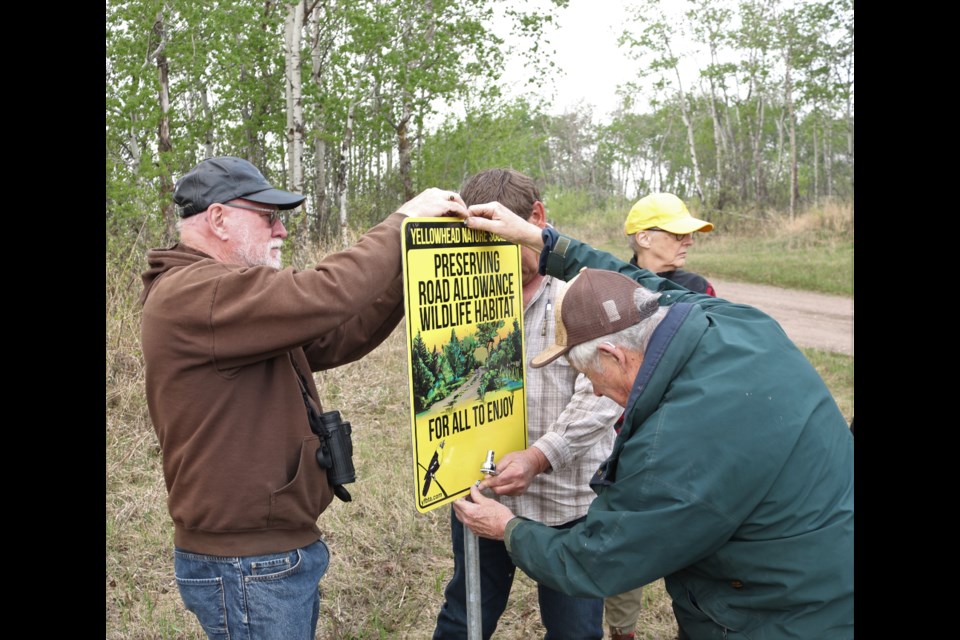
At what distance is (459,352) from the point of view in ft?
7.50

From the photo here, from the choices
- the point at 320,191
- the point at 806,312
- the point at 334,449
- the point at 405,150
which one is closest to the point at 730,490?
the point at 334,449

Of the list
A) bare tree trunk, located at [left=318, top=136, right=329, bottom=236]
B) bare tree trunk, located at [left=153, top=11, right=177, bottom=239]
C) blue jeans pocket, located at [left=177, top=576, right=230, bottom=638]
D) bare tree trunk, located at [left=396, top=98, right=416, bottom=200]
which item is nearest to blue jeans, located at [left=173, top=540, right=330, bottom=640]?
blue jeans pocket, located at [left=177, top=576, right=230, bottom=638]

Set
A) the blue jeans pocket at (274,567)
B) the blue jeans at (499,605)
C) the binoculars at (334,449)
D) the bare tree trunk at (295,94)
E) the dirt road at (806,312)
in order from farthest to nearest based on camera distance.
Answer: the bare tree trunk at (295,94) < the dirt road at (806,312) < the blue jeans at (499,605) < the binoculars at (334,449) < the blue jeans pocket at (274,567)

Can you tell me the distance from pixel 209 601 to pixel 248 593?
0.47 ft

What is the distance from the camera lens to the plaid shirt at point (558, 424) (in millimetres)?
2582

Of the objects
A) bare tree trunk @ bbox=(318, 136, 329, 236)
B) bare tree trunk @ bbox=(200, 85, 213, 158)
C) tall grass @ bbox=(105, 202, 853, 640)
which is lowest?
tall grass @ bbox=(105, 202, 853, 640)

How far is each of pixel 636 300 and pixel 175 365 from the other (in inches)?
49.9

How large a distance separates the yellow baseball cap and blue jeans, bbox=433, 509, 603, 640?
180cm

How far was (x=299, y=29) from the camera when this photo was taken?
35.4 ft

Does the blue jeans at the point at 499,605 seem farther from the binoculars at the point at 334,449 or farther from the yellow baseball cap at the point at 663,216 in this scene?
the yellow baseball cap at the point at 663,216

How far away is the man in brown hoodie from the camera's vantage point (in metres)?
1.96

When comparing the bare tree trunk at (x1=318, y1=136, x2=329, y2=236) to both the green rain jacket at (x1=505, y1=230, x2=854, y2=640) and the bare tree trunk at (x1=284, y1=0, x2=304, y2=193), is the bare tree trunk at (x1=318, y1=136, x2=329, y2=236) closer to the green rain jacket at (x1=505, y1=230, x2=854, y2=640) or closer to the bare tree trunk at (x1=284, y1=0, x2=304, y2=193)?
the bare tree trunk at (x1=284, y1=0, x2=304, y2=193)

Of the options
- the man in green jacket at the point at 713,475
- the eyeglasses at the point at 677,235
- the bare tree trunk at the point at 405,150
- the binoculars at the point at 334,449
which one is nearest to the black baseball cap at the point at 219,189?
the binoculars at the point at 334,449
